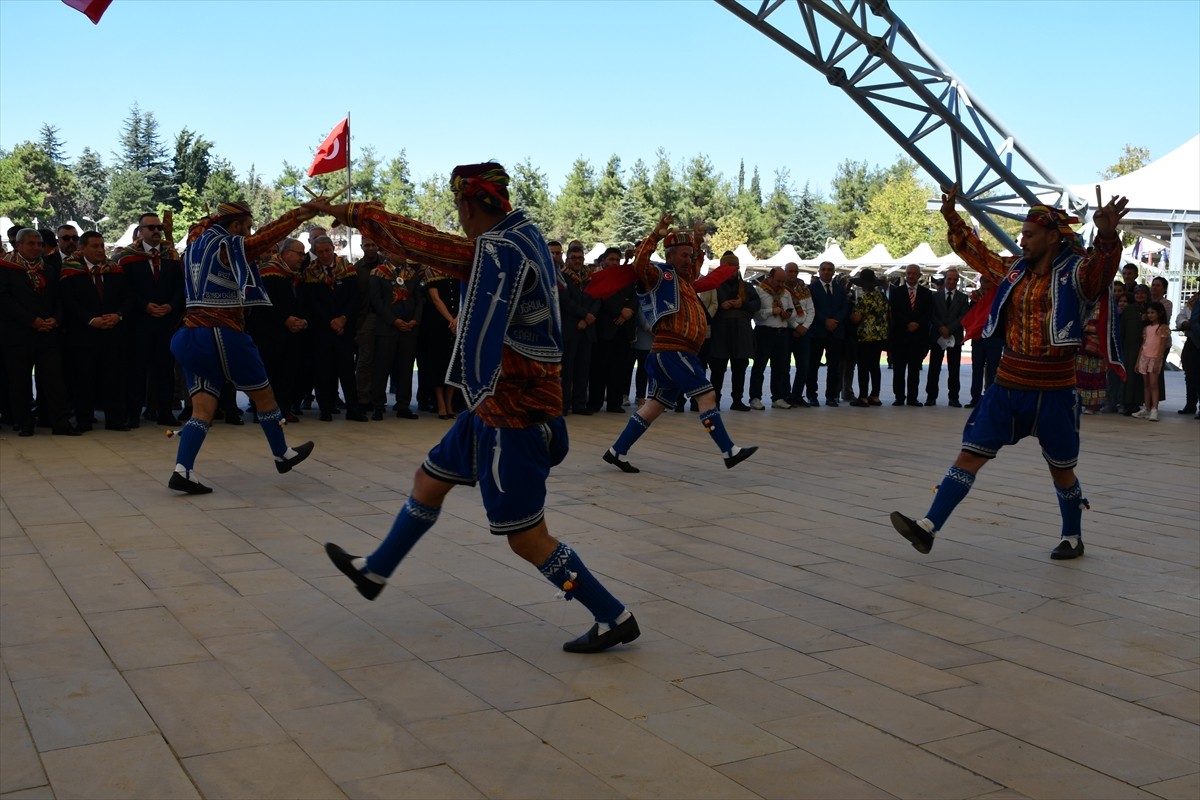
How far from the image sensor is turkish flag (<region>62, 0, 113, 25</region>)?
676cm

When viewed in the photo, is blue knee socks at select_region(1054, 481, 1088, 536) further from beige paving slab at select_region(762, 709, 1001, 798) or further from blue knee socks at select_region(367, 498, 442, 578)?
blue knee socks at select_region(367, 498, 442, 578)

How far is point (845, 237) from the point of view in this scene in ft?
273

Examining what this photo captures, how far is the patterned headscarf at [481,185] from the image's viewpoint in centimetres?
445

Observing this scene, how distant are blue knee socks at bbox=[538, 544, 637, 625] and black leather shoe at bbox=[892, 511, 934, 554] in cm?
218

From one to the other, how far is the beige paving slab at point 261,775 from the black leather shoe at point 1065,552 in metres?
4.55

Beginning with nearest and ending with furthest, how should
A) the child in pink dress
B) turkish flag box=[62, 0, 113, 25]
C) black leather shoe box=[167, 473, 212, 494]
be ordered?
turkish flag box=[62, 0, 113, 25] → black leather shoe box=[167, 473, 212, 494] → the child in pink dress

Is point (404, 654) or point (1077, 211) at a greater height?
point (1077, 211)

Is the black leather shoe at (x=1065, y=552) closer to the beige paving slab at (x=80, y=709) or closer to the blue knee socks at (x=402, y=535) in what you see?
the blue knee socks at (x=402, y=535)

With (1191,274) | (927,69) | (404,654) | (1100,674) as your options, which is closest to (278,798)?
(404,654)

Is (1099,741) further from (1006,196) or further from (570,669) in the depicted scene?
(1006,196)

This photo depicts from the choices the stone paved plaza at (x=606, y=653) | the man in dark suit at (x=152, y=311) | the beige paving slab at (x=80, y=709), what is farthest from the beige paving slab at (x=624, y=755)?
the man in dark suit at (x=152, y=311)

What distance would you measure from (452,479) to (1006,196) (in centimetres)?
1236

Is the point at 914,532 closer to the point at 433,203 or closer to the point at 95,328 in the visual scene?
the point at 95,328

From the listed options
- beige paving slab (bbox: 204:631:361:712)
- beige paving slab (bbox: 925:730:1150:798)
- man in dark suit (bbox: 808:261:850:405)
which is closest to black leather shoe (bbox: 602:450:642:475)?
beige paving slab (bbox: 204:631:361:712)
